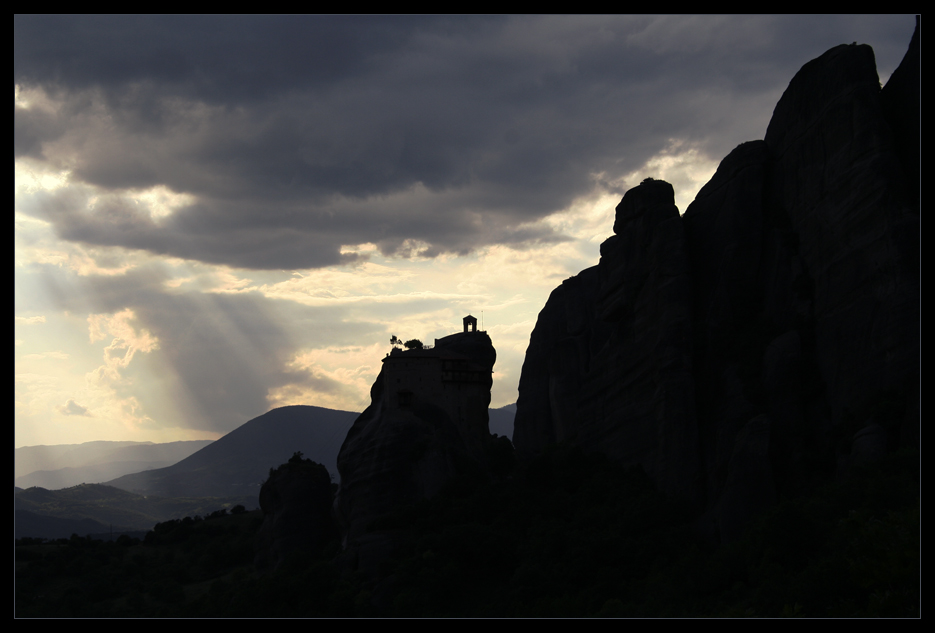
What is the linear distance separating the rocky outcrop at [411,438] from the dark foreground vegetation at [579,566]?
345 centimetres

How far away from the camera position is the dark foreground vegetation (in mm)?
51125

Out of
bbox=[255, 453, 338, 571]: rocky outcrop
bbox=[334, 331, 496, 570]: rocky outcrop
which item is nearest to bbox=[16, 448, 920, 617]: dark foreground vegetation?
bbox=[334, 331, 496, 570]: rocky outcrop

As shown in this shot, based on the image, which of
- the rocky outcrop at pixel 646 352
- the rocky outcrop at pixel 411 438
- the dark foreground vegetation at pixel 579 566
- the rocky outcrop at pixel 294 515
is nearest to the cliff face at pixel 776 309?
the rocky outcrop at pixel 646 352

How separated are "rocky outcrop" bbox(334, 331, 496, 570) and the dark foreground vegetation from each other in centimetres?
345

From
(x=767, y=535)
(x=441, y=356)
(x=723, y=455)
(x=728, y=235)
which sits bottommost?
(x=767, y=535)

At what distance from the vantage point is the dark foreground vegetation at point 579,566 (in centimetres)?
5112

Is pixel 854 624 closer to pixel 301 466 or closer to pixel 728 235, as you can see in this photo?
pixel 728 235

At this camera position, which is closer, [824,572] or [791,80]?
[824,572]

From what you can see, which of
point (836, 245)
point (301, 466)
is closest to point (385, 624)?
point (836, 245)

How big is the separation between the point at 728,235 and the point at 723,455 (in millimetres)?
23156

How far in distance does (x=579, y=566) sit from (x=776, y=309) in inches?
1245

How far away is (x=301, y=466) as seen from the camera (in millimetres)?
111500

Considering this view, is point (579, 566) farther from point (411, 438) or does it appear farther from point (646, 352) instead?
point (411, 438)

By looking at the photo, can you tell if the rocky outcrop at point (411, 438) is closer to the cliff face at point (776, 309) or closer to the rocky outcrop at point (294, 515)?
the rocky outcrop at point (294, 515)
